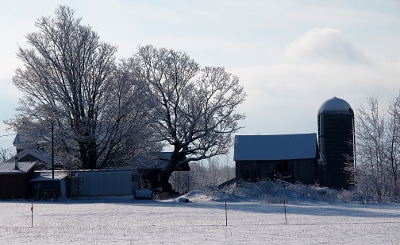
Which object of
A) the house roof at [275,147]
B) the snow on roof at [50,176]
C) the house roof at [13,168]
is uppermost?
the house roof at [275,147]

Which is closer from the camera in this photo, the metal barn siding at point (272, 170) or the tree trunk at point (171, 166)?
the metal barn siding at point (272, 170)

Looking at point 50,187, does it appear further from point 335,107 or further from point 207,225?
point 335,107

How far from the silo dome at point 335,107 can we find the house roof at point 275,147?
3334 mm

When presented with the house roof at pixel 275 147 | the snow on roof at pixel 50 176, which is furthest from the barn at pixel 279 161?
the snow on roof at pixel 50 176

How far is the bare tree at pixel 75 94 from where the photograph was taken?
4866 centimetres

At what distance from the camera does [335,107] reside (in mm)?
55562

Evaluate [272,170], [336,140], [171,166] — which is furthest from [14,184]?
[336,140]

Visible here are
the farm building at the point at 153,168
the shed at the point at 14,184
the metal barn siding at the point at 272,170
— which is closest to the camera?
the shed at the point at 14,184

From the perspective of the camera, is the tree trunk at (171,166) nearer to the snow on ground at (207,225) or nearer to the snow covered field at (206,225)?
the snow on ground at (207,225)

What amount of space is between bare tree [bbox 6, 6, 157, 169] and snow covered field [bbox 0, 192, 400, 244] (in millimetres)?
14070

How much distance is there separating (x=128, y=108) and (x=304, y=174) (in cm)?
1689

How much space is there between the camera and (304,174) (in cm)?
5169

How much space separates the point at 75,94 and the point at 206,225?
2813cm

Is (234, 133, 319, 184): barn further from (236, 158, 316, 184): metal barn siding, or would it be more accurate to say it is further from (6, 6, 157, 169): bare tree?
(6, 6, 157, 169): bare tree
